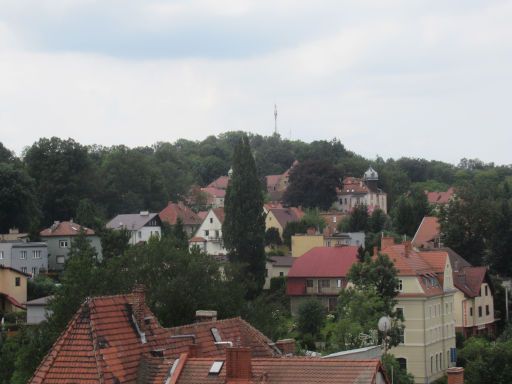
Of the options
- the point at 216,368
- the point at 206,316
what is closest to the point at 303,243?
the point at 206,316

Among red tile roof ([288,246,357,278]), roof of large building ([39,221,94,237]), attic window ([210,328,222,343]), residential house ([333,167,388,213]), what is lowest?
red tile roof ([288,246,357,278])

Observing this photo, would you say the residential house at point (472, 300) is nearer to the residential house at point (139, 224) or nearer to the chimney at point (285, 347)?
the chimney at point (285, 347)

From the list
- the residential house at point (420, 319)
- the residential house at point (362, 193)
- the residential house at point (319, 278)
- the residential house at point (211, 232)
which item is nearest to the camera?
the residential house at point (420, 319)

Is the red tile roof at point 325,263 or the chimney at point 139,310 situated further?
the red tile roof at point 325,263

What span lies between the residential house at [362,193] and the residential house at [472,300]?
237 feet

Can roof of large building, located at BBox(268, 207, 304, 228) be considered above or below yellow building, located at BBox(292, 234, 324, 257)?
above

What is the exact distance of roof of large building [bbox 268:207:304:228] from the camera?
122113mm

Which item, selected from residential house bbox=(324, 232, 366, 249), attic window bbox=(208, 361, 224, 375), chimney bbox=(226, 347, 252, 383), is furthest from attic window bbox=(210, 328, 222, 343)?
residential house bbox=(324, 232, 366, 249)

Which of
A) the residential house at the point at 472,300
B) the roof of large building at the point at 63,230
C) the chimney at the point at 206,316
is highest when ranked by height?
the roof of large building at the point at 63,230

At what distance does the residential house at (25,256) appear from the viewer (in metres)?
88.9

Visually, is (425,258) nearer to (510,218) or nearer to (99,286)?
(510,218)

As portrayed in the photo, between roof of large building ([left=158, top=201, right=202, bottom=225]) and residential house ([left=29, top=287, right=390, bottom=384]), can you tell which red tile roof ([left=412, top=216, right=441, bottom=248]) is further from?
residential house ([left=29, top=287, right=390, bottom=384])

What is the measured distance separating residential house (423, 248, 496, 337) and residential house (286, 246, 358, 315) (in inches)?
330

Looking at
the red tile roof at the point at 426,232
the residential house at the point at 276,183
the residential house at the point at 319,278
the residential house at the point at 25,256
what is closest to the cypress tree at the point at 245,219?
the residential house at the point at 319,278
